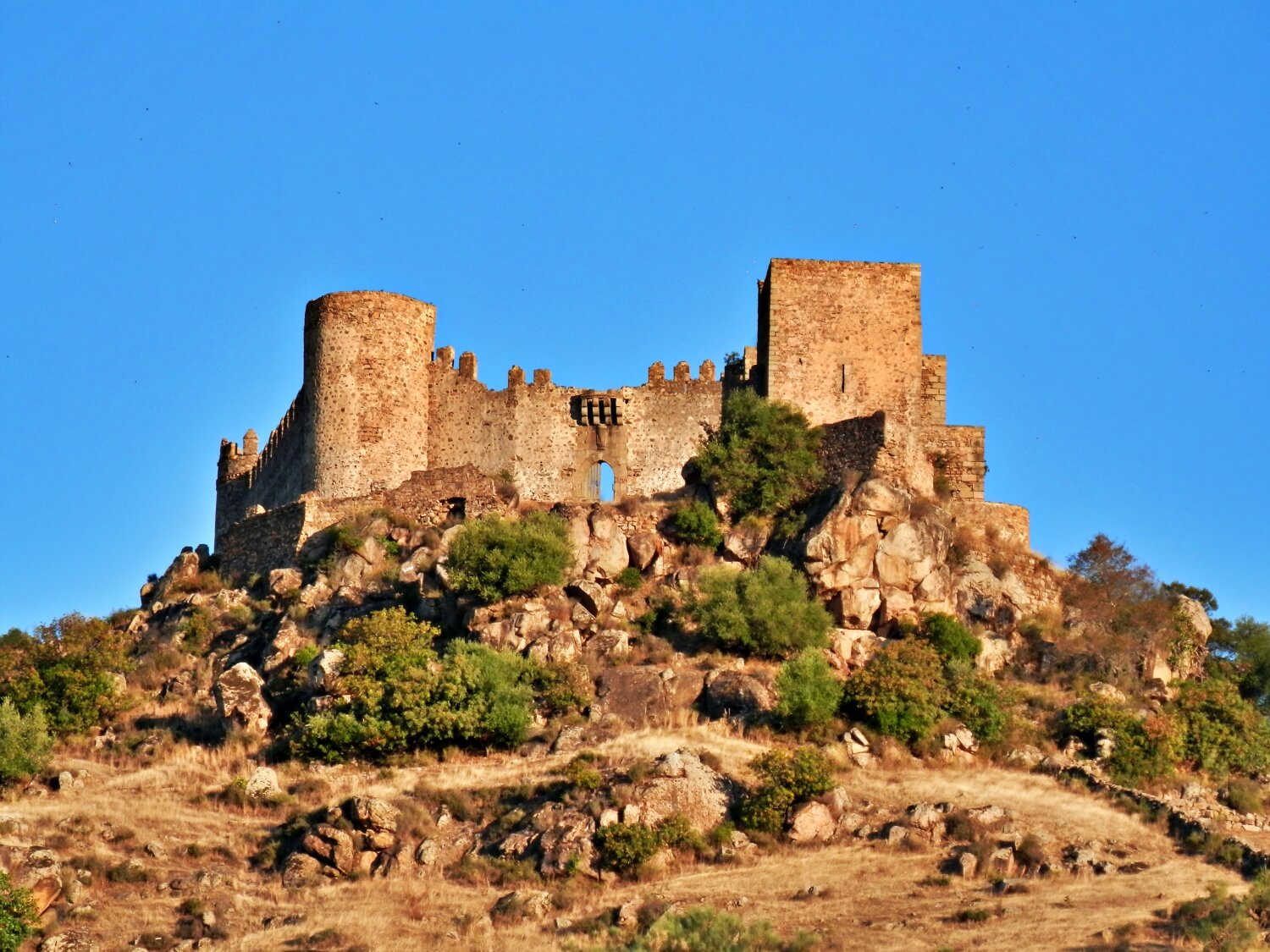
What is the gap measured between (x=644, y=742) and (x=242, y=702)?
9352 mm

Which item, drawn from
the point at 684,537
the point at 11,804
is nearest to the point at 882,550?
the point at 684,537

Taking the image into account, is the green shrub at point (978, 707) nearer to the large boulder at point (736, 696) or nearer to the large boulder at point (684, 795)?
the large boulder at point (736, 696)

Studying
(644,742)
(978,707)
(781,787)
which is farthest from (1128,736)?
(644,742)

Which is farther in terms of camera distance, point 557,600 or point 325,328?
point 325,328

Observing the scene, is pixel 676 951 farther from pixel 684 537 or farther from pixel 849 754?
pixel 684 537

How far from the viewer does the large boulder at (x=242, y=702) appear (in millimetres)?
50875

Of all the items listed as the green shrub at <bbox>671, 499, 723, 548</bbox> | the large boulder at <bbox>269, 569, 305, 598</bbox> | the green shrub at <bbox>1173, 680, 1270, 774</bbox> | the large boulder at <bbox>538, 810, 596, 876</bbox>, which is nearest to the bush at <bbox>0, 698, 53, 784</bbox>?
the large boulder at <bbox>269, 569, 305, 598</bbox>

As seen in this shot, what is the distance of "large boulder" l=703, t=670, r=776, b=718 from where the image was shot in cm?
4953

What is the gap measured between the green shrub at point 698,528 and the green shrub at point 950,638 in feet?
19.6

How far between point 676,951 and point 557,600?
15937 millimetres

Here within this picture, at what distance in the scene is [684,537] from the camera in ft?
186

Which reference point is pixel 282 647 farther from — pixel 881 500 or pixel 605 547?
pixel 881 500

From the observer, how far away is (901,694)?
49250 millimetres

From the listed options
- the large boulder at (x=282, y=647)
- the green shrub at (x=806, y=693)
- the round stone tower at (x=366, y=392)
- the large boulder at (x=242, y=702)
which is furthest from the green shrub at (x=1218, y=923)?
the round stone tower at (x=366, y=392)
